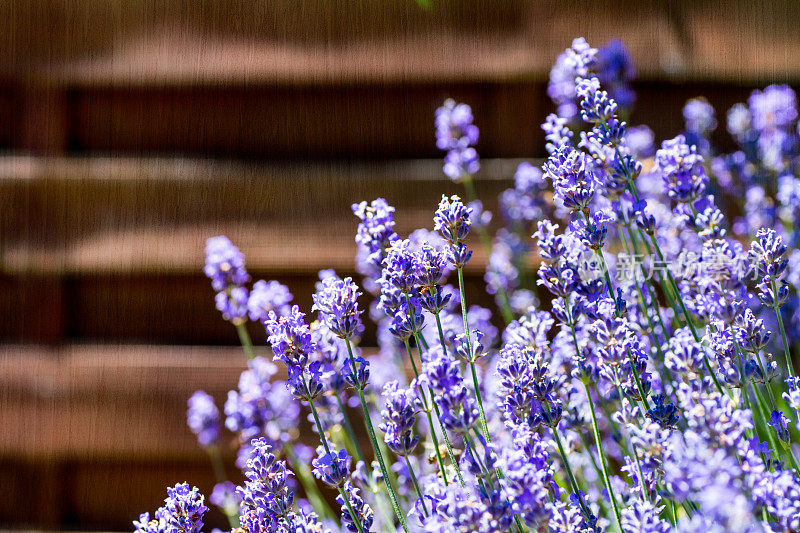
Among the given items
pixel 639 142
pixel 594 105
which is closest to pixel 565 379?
pixel 594 105

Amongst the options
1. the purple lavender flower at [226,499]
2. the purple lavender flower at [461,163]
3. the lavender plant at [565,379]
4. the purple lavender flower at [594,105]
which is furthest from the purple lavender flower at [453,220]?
the purple lavender flower at [226,499]

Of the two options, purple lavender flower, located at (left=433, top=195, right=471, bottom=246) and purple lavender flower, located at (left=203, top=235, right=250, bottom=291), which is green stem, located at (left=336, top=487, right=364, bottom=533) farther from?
purple lavender flower, located at (left=203, top=235, right=250, bottom=291)

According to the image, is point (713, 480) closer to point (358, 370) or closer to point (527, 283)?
point (358, 370)

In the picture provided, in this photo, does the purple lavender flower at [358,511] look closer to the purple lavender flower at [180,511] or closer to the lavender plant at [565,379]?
the lavender plant at [565,379]

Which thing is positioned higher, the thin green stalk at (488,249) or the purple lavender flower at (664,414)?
the thin green stalk at (488,249)

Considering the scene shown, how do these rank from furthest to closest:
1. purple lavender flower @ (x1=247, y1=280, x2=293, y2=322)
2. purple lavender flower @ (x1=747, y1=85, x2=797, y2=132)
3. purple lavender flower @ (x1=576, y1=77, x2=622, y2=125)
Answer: purple lavender flower @ (x1=747, y1=85, x2=797, y2=132)
purple lavender flower @ (x1=247, y1=280, x2=293, y2=322)
purple lavender flower @ (x1=576, y1=77, x2=622, y2=125)

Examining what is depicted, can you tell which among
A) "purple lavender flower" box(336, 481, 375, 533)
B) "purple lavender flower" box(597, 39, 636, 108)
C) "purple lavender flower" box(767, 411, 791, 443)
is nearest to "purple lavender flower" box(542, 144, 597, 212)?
"purple lavender flower" box(767, 411, 791, 443)
